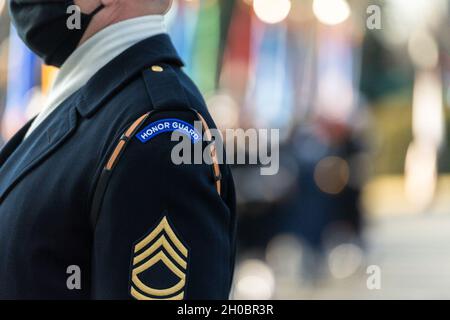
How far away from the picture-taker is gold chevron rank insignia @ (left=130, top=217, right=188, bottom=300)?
2143 millimetres

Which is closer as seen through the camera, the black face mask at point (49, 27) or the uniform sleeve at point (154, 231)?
the uniform sleeve at point (154, 231)

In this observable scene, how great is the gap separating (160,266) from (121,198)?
16cm

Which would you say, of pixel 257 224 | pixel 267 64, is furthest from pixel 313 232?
pixel 267 64

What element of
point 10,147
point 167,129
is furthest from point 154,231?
point 10,147

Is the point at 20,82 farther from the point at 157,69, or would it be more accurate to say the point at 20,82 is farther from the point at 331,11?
the point at 157,69

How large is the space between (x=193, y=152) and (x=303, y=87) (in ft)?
54.1

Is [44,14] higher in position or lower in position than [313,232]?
lower

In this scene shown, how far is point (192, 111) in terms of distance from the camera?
2.30m

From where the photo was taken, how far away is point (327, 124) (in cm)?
1184

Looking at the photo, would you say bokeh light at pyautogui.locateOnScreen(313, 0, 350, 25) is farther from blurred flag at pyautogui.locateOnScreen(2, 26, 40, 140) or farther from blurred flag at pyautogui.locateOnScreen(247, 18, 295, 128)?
blurred flag at pyautogui.locateOnScreen(2, 26, 40, 140)

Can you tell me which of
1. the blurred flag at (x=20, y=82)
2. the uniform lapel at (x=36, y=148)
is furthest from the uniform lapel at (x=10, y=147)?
the blurred flag at (x=20, y=82)

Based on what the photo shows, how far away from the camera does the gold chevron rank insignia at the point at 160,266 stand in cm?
214

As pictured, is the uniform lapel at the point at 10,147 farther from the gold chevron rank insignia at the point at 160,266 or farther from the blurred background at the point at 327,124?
the blurred background at the point at 327,124
